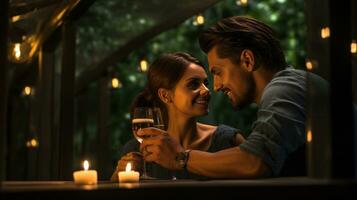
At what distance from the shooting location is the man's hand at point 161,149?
8.83 feet

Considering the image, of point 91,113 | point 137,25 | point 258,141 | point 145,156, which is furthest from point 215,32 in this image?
point 91,113

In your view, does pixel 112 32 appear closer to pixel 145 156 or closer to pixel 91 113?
pixel 91 113

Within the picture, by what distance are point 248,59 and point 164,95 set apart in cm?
111

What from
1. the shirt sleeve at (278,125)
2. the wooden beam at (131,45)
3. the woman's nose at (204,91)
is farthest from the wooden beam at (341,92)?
the wooden beam at (131,45)

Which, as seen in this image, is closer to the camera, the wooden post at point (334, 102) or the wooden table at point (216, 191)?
the wooden table at point (216, 191)

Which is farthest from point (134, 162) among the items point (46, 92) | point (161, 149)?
point (46, 92)

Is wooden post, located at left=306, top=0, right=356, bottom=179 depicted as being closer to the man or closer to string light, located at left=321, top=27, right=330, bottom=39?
string light, located at left=321, top=27, right=330, bottom=39

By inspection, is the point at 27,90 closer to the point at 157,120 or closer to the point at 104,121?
the point at 104,121

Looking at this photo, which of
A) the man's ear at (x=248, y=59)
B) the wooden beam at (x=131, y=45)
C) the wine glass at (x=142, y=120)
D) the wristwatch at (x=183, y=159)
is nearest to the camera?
the wristwatch at (x=183, y=159)

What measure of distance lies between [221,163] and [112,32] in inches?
155

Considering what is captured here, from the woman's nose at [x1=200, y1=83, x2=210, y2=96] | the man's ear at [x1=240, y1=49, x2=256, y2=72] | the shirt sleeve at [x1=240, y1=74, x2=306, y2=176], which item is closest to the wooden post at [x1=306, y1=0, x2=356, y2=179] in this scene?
the shirt sleeve at [x1=240, y1=74, x2=306, y2=176]

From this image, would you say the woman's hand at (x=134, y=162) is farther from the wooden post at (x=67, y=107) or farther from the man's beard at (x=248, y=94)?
the wooden post at (x=67, y=107)

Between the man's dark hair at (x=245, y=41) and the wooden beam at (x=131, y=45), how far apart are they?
158 centimetres

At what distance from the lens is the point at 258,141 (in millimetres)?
2393
